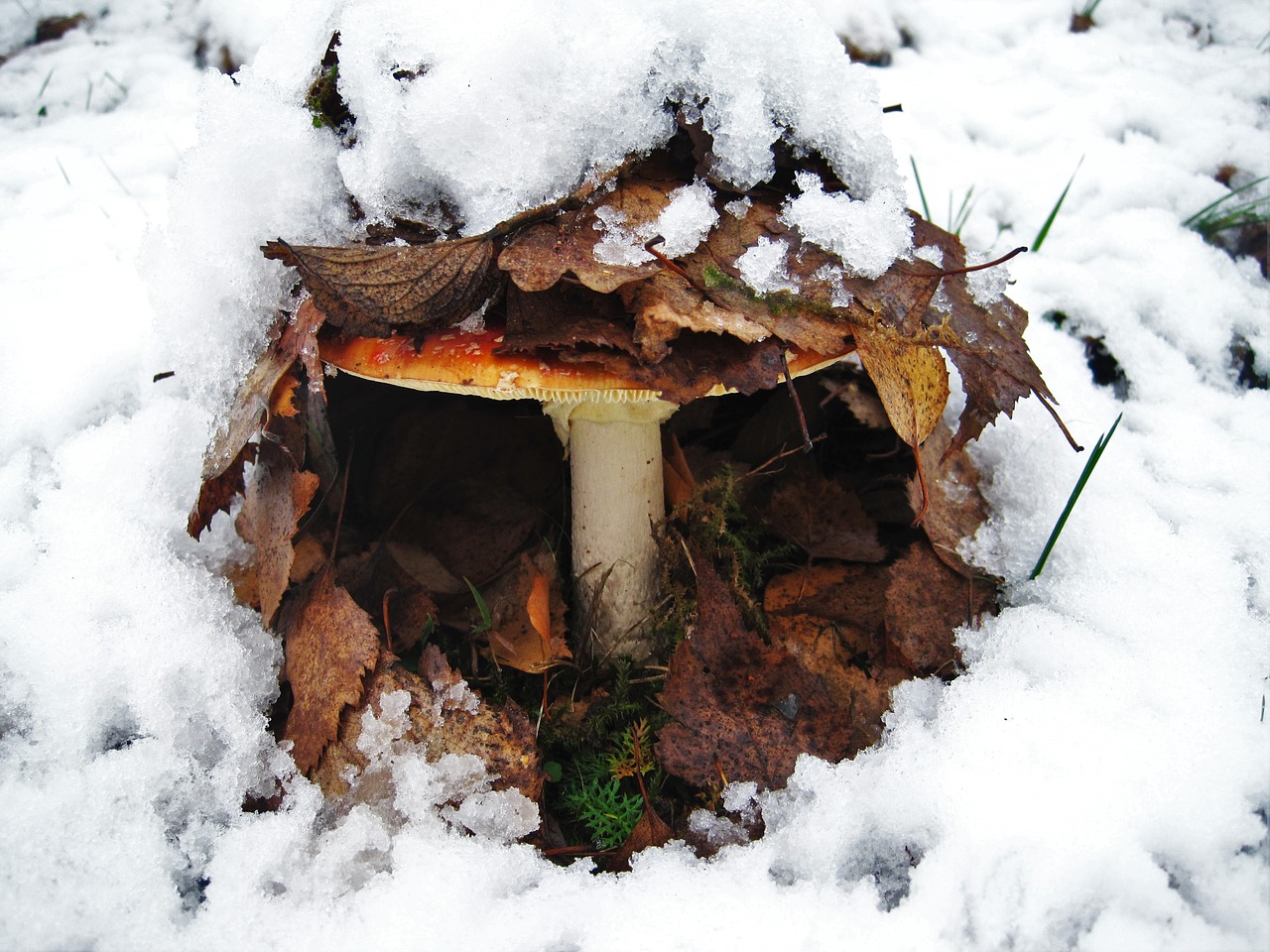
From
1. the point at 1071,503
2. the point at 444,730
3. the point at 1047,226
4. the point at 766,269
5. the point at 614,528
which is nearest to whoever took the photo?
the point at 766,269

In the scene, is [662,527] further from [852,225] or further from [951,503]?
[852,225]

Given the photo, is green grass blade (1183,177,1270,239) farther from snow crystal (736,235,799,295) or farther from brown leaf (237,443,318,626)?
Result: brown leaf (237,443,318,626)

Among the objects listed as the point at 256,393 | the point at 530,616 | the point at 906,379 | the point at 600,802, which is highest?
the point at 906,379

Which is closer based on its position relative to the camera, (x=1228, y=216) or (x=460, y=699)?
(x=460, y=699)

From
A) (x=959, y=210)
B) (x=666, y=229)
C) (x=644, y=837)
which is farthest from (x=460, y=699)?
(x=959, y=210)

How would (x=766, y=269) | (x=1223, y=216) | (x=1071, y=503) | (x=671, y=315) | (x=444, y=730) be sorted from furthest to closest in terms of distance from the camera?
(x=1223, y=216) < (x=1071, y=503) < (x=444, y=730) < (x=766, y=269) < (x=671, y=315)

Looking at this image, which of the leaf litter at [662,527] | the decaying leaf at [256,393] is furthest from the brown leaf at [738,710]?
the decaying leaf at [256,393]

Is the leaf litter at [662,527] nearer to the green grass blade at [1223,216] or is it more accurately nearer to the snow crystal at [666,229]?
the snow crystal at [666,229]

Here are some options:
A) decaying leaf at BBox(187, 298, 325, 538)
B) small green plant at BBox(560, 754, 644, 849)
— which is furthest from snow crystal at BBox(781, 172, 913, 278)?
small green plant at BBox(560, 754, 644, 849)
